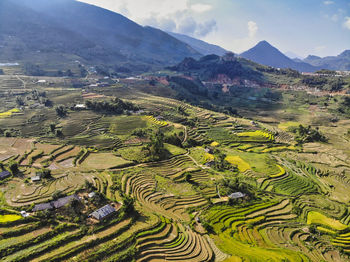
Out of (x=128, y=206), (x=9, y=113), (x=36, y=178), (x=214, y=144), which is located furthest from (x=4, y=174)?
(x=214, y=144)

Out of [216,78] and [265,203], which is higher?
[216,78]

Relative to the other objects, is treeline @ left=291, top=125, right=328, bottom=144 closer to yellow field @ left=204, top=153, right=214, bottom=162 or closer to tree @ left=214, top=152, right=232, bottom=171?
tree @ left=214, top=152, right=232, bottom=171

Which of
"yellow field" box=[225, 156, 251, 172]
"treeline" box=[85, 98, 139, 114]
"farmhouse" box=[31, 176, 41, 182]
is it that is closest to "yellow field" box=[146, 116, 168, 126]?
"treeline" box=[85, 98, 139, 114]

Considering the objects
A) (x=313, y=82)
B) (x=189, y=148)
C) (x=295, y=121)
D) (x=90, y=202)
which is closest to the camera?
(x=90, y=202)

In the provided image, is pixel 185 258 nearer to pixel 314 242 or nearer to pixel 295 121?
pixel 314 242

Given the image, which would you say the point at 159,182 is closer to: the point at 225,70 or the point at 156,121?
the point at 156,121

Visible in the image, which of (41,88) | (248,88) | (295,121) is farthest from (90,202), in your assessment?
(248,88)
